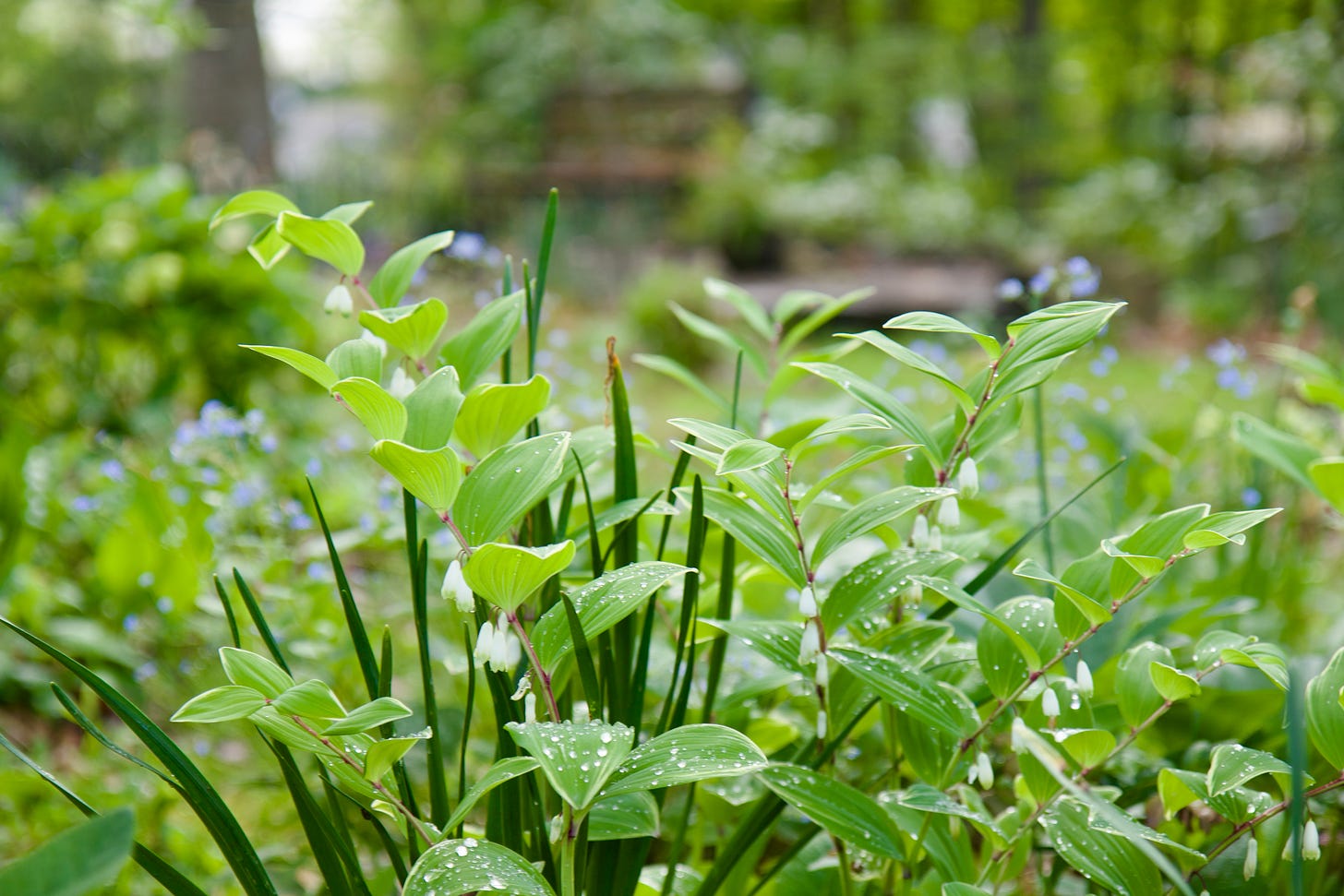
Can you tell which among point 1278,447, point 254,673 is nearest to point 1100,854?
point 1278,447

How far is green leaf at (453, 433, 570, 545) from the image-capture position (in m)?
0.82

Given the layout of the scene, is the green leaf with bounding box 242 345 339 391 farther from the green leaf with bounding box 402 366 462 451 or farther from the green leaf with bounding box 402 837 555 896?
the green leaf with bounding box 402 837 555 896

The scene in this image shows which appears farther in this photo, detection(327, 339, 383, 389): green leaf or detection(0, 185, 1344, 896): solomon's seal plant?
detection(327, 339, 383, 389): green leaf

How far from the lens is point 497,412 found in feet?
2.94

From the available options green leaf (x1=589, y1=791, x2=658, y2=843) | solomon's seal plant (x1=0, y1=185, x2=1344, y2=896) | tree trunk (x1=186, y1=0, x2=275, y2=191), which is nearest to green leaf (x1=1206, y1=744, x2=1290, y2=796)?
solomon's seal plant (x1=0, y1=185, x2=1344, y2=896)

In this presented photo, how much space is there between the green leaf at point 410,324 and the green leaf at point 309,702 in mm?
318

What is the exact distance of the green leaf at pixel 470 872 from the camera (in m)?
0.77

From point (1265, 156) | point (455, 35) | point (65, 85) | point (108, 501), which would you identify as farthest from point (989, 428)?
point (65, 85)

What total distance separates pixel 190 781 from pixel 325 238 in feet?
1.63

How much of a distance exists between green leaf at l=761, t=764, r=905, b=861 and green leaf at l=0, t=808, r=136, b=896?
52 cm

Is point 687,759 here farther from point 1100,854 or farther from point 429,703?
point 1100,854

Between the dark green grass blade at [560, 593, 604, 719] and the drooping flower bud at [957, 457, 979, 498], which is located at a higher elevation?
the drooping flower bud at [957, 457, 979, 498]

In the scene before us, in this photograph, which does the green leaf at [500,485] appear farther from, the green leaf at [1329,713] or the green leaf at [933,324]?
the green leaf at [1329,713]

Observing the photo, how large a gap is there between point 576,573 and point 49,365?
2790 millimetres
